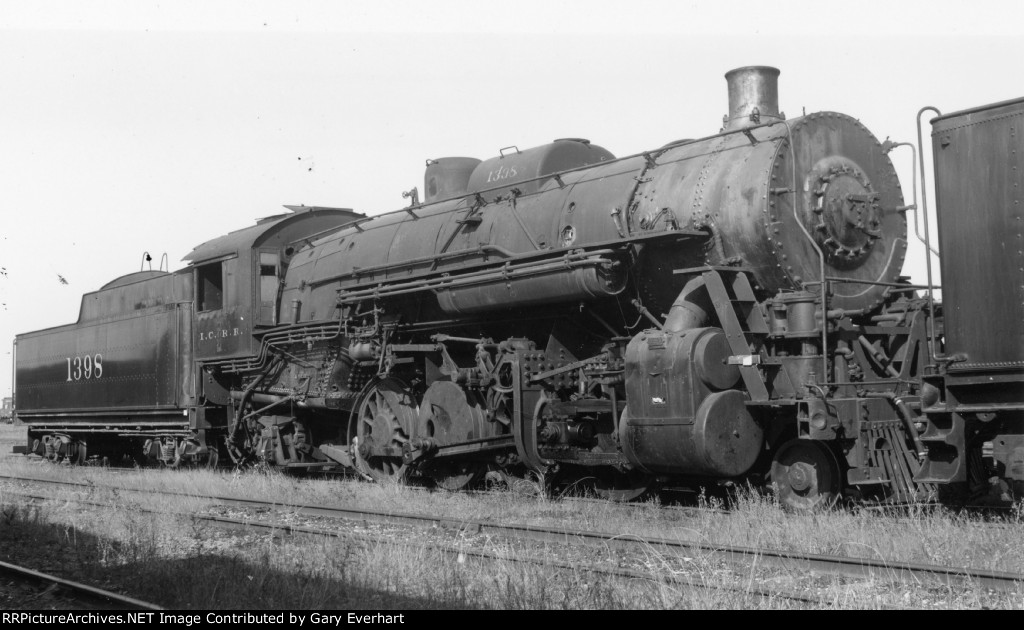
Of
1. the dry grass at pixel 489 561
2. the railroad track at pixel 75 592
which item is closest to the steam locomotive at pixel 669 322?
the dry grass at pixel 489 561

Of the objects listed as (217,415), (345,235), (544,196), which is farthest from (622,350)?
(217,415)

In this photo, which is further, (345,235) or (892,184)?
(345,235)

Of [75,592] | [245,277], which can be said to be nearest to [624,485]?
Result: [75,592]

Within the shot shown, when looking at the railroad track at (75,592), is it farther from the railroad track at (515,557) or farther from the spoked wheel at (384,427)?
the spoked wheel at (384,427)

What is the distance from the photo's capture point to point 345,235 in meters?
13.8

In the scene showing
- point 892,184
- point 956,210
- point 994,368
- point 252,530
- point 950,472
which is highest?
point 892,184

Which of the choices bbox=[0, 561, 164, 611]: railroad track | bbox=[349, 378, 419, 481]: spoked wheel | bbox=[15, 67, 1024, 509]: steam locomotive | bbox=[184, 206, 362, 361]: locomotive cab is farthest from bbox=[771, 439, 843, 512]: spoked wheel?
bbox=[184, 206, 362, 361]: locomotive cab

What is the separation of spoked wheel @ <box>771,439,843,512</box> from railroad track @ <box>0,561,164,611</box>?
16.7 ft

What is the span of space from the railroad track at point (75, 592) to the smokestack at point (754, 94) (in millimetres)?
6930

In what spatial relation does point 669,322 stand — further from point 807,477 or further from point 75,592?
point 75,592

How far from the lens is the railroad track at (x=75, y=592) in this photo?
19.1 feet

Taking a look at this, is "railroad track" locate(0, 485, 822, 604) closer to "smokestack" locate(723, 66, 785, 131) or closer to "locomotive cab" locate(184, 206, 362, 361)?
"locomotive cab" locate(184, 206, 362, 361)
